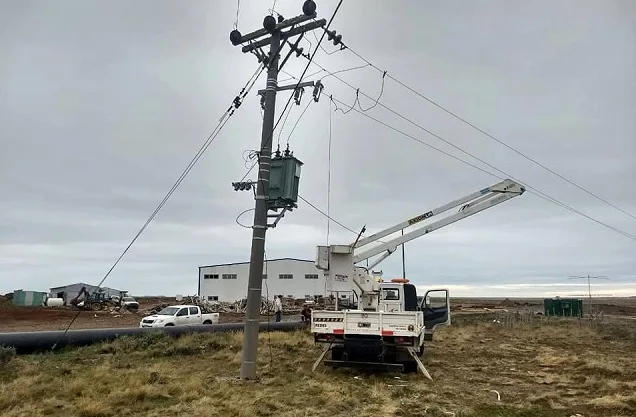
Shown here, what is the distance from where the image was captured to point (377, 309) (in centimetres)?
1653

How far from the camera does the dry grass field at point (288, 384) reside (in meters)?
9.50

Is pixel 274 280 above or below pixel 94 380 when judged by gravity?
above

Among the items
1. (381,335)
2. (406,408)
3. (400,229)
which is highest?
(400,229)

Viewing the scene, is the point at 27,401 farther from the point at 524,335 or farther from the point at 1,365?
the point at 524,335

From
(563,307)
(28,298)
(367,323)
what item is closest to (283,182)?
(367,323)

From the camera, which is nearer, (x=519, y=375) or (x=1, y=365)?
(x=1, y=365)

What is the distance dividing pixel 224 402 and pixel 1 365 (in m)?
6.69

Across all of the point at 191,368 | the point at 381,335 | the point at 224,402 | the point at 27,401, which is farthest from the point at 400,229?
the point at 27,401

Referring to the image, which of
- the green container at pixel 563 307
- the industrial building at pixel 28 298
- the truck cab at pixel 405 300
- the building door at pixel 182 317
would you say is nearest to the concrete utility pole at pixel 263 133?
the truck cab at pixel 405 300

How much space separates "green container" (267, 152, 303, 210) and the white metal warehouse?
59087 mm

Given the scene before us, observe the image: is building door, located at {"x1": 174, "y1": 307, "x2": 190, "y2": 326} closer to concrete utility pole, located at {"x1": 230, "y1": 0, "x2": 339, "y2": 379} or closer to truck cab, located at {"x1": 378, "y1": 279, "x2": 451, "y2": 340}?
truck cab, located at {"x1": 378, "y1": 279, "x2": 451, "y2": 340}

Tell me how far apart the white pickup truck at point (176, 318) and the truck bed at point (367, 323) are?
48.4ft

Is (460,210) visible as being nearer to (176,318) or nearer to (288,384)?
(288,384)

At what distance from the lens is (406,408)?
32.4 feet
